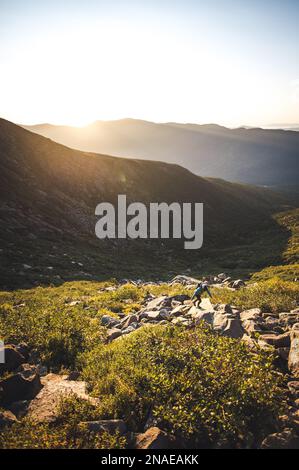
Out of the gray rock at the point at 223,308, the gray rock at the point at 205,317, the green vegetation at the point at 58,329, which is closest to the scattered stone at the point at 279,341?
the gray rock at the point at 205,317

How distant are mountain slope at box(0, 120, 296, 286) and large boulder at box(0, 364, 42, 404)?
46.2 ft

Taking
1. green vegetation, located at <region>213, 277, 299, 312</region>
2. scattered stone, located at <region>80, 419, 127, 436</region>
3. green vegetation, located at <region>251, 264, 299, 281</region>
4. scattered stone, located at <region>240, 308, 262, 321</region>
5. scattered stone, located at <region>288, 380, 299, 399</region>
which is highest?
scattered stone, located at <region>240, 308, 262, 321</region>

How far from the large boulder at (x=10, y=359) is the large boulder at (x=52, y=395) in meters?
0.78

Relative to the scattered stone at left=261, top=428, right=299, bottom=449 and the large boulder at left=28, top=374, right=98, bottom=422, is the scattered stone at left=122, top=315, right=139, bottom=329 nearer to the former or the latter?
the large boulder at left=28, top=374, right=98, bottom=422

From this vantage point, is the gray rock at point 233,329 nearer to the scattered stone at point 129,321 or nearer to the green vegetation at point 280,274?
the scattered stone at point 129,321

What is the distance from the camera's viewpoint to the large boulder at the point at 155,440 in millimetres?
4875

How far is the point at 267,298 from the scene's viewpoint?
11.0 m

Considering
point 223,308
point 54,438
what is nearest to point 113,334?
point 223,308

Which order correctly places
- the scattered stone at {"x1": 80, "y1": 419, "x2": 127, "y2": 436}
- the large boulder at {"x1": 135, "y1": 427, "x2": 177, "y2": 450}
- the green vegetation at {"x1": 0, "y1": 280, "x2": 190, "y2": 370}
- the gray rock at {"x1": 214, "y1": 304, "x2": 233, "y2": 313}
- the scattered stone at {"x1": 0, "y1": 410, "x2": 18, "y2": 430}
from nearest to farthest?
the large boulder at {"x1": 135, "y1": 427, "x2": 177, "y2": 450}
the scattered stone at {"x1": 80, "y1": 419, "x2": 127, "y2": 436}
the scattered stone at {"x1": 0, "y1": 410, "x2": 18, "y2": 430}
the green vegetation at {"x1": 0, "y1": 280, "x2": 190, "y2": 370}
the gray rock at {"x1": 214, "y1": 304, "x2": 233, "y2": 313}

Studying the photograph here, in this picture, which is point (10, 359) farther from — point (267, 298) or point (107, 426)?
point (267, 298)

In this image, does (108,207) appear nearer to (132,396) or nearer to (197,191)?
(197,191)

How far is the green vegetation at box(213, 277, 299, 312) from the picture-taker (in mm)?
10523

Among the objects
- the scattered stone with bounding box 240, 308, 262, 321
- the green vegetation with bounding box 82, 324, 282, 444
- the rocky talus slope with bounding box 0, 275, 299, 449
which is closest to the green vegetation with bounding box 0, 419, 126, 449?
the rocky talus slope with bounding box 0, 275, 299, 449
